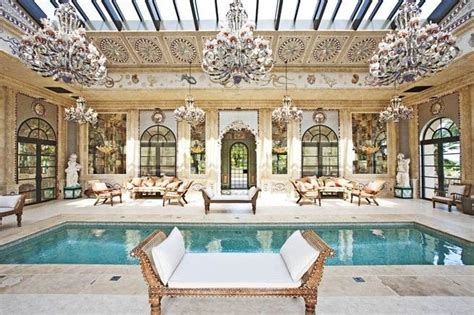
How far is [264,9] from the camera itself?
22.0 feet

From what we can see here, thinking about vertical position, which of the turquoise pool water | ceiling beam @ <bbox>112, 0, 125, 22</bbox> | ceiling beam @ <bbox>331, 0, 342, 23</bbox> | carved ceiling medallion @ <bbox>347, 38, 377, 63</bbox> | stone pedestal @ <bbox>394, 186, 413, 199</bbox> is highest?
ceiling beam @ <bbox>112, 0, 125, 22</bbox>

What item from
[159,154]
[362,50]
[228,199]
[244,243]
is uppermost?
[362,50]

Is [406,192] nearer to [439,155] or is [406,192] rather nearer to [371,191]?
[439,155]

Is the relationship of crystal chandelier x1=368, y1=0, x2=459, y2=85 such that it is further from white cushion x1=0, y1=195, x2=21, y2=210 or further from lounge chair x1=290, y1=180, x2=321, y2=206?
white cushion x1=0, y1=195, x2=21, y2=210

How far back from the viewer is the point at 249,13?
682 centimetres

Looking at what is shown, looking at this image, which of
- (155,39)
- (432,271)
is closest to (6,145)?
(155,39)

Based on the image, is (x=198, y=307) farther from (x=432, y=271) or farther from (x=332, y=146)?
A: (x=332, y=146)

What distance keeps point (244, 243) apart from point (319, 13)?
6.20 m

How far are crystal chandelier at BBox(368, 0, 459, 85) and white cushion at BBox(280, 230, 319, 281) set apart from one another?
3.36 m

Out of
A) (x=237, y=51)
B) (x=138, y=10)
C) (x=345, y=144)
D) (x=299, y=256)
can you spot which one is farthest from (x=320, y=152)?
(x=299, y=256)

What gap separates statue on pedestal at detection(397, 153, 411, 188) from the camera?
29.6 feet

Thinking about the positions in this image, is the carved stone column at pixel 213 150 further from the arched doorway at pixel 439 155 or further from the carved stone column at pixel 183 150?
the arched doorway at pixel 439 155

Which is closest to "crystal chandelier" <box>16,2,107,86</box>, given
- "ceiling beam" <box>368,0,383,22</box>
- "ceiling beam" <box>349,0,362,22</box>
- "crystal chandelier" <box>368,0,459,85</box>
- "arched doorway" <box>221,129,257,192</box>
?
"crystal chandelier" <box>368,0,459,85</box>

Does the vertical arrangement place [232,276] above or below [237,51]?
below
